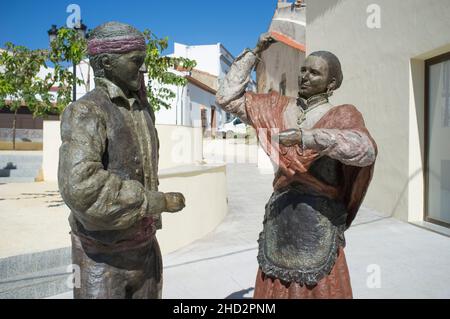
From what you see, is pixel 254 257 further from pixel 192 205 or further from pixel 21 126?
pixel 21 126

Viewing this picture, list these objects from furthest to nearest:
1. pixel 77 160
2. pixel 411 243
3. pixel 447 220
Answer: pixel 447 220, pixel 411 243, pixel 77 160

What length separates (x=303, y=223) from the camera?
2078mm

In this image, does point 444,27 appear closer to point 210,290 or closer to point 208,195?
point 208,195

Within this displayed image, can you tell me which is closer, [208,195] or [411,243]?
[411,243]

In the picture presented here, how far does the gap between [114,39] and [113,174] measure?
0.55m

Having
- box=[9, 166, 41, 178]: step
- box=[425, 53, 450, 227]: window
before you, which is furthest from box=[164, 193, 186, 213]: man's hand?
box=[9, 166, 41, 178]: step

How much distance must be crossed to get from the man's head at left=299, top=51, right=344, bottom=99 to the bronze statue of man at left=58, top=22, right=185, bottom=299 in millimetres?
813

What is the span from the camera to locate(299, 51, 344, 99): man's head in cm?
203

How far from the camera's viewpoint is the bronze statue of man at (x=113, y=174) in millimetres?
1476

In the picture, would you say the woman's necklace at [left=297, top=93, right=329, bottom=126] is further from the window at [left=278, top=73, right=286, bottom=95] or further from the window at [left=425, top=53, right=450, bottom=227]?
the window at [left=278, top=73, right=286, bottom=95]

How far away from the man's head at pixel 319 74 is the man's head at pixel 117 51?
2.75 feet

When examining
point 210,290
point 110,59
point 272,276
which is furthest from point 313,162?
point 210,290

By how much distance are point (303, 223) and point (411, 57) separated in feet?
17.9

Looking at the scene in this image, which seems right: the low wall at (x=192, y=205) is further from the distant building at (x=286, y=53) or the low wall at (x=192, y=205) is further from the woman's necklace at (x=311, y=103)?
the distant building at (x=286, y=53)
